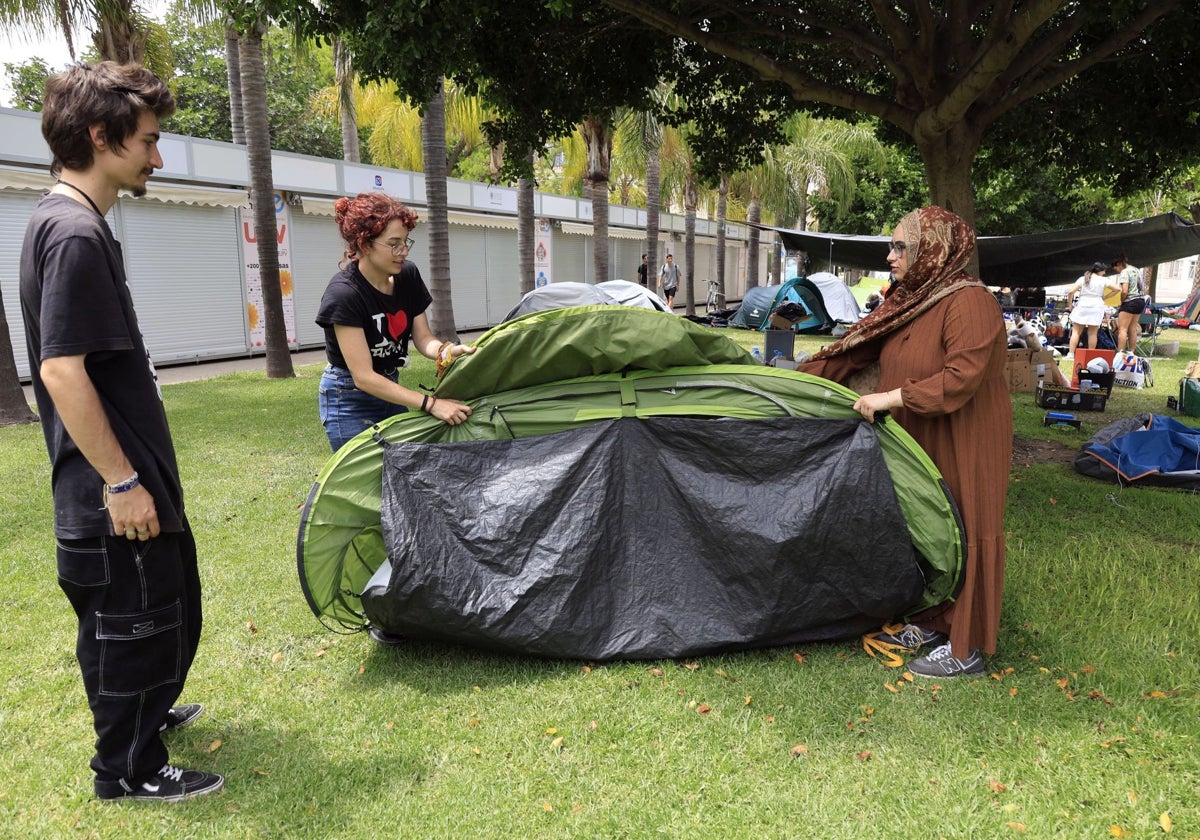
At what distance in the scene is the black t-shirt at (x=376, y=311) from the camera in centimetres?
310

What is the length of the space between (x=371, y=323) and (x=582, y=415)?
934 millimetres

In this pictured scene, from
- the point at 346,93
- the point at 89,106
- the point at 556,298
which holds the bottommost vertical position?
the point at 556,298

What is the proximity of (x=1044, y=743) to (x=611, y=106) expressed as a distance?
6.68m

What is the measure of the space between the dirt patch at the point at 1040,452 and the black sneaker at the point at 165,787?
6333mm

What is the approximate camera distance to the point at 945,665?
10.2 ft

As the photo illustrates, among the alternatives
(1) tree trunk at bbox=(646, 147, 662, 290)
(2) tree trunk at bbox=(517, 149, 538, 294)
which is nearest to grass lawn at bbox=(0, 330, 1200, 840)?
(2) tree trunk at bbox=(517, 149, 538, 294)

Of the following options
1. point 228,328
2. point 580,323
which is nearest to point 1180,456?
point 580,323

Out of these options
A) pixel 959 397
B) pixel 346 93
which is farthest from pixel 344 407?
pixel 346 93

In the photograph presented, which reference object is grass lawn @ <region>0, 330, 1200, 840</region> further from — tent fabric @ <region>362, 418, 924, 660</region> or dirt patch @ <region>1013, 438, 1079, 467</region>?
dirt patch @ <region>1013, 438, 1079, 467</region>

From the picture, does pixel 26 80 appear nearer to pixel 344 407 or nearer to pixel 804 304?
pixel 804 304

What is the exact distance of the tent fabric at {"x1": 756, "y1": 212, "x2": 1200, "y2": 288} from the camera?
11.7m

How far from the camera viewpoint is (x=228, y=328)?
47.3ft

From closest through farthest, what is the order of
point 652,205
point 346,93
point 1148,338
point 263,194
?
point 263,194 < point 1148,338 < point 346,93 < point 652,205

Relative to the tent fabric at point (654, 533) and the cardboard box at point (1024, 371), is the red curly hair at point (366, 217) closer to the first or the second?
the tent fabric at point (654, 533)
